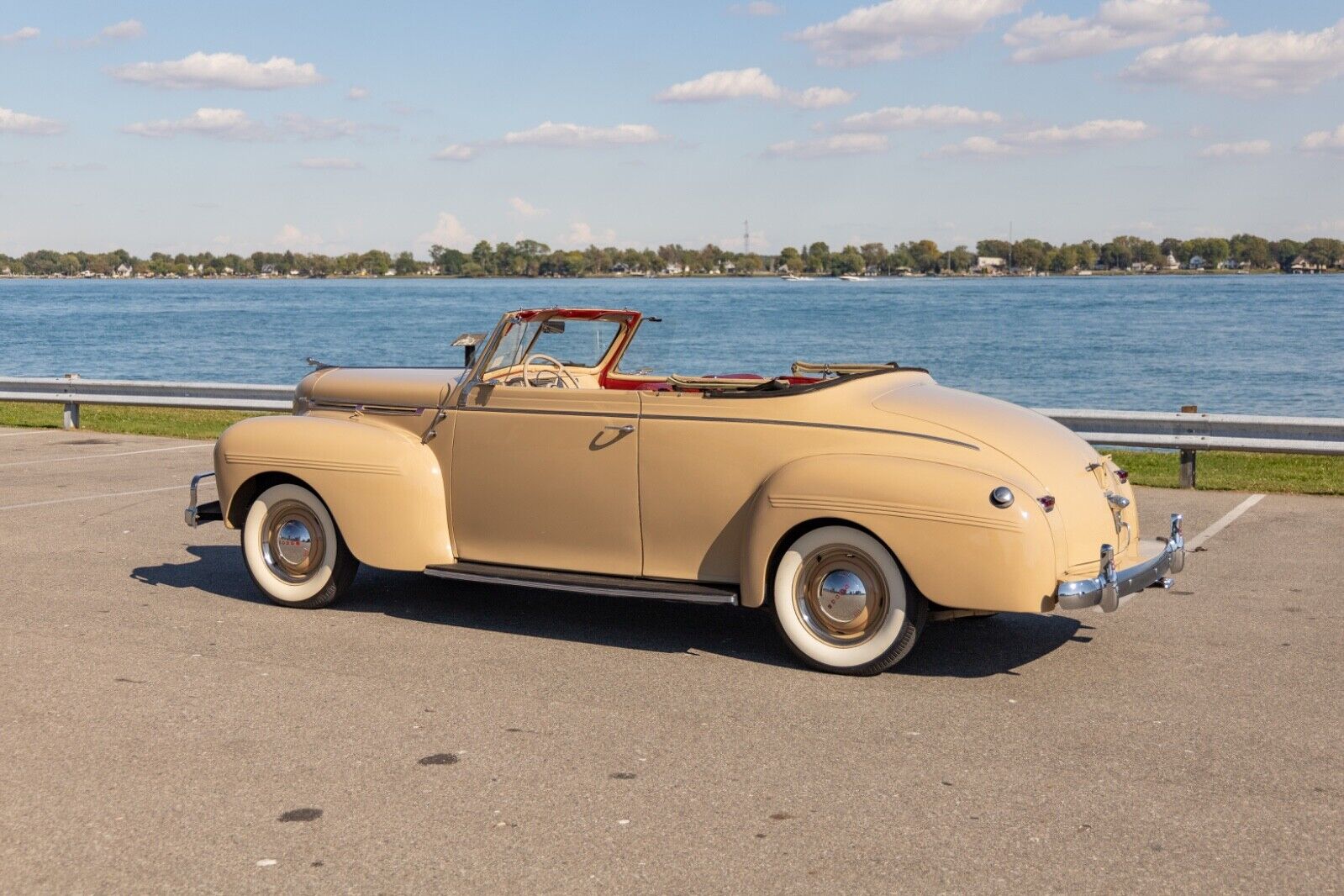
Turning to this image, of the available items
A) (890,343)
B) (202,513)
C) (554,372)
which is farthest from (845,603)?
(890,343)

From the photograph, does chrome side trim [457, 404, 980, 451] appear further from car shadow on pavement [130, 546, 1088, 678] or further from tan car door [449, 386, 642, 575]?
car shadow on pavement [130, 546, 1088, 678]

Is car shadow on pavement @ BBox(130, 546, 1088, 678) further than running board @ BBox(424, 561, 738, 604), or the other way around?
car shadow on pavement @ BBox(130, 546, 1088, 678)

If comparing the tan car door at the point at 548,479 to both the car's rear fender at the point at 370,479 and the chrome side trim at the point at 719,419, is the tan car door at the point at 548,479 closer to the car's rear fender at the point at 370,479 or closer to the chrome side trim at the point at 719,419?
the chrome side trim at the point at 719,419

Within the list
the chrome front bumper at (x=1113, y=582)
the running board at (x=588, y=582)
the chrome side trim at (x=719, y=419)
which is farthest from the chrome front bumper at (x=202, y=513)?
the chrome front bumper at (x=1113, y=582)

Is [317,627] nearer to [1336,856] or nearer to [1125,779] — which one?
[1125,779]

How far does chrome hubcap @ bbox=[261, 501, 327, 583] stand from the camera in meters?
7.38

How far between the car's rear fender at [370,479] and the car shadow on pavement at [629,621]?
43cm

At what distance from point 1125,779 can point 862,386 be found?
7.42 ft

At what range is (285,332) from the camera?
7281 centimetres

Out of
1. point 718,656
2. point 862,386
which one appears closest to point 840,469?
point 862,386

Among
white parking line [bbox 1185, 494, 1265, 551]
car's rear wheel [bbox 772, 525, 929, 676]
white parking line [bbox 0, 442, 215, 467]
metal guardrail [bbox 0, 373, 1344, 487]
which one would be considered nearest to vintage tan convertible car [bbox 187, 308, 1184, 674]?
car's rear wheel [bbox 772, 525, 929, 676]

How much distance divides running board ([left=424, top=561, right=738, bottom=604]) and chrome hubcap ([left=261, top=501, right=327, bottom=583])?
0.78 m

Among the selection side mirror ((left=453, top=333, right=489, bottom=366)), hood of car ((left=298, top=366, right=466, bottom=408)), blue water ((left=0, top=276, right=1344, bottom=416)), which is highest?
side mirror ((left=453, top=333, right=489, bottom=366))

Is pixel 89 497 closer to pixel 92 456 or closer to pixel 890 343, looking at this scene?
pixel 92 456
